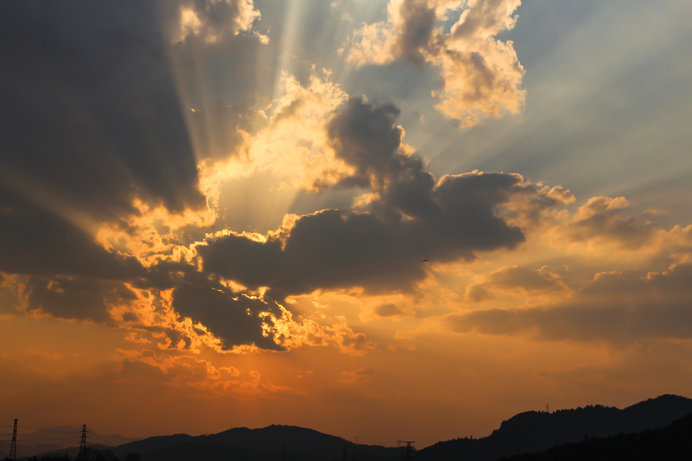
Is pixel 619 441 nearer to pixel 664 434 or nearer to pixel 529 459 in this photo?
pixel 664 434

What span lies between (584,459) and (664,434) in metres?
20.5

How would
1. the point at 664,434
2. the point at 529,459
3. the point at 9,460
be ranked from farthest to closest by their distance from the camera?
the point at 9,460 → the point at 529,459 → the point at 664,434

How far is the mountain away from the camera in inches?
5059

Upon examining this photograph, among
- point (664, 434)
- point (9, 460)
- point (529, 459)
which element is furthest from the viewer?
point (9, 460)

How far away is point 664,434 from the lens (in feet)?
468

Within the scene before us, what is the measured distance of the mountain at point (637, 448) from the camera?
422ft

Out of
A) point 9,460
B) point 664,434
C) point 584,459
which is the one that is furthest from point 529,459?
point 9,460

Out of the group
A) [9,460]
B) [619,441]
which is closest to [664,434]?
[619,441]

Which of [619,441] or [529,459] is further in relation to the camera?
[529,459]

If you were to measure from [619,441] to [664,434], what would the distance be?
40.6 ft

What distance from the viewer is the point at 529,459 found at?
6348 inches

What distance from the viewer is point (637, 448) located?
13688cm

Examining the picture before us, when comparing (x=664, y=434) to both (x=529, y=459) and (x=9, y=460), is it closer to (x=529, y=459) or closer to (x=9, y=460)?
(x=529, y=459)

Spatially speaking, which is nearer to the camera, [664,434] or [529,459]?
[664,434]
